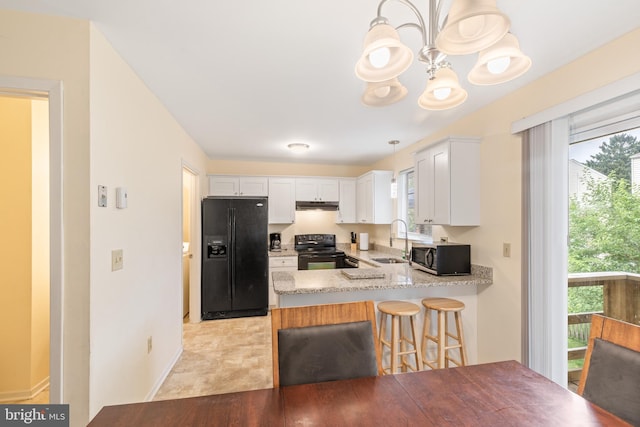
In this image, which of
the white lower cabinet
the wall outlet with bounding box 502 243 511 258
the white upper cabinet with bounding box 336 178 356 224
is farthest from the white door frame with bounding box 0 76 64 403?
the white upper cabinet with bounding box 336 178 356 224

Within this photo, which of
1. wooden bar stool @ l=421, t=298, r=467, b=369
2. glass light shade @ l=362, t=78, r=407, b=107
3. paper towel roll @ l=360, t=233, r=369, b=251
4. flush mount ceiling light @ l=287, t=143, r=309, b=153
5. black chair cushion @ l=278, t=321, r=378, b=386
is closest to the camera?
black chair cushion @ l=278, t=321, r=378, b=386

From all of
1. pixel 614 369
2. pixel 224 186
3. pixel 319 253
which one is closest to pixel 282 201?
pixel 224 186

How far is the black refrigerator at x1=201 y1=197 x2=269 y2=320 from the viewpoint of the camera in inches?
152

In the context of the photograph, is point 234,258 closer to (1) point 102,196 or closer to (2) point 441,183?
(1) point 102,196

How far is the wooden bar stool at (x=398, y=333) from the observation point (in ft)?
6.86

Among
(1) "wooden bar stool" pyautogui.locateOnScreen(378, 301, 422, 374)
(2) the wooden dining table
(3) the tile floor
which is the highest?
(2) the wooden dining table

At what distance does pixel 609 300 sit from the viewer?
179cm

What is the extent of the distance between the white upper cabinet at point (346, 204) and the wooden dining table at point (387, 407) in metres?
3.88

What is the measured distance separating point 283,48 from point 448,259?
211 cm

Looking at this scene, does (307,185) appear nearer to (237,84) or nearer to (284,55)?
(237,84)

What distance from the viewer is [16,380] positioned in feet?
6.94

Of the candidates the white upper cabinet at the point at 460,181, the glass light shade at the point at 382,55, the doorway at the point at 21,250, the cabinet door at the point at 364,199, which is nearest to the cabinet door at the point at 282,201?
the cabinet door at the point at 364,199

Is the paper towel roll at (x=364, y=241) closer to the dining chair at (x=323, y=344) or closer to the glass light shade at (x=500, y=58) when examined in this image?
the dining chair at (x=323, y=344)

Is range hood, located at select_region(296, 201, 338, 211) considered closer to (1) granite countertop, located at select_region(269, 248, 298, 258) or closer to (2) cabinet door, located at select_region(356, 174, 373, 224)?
(2) cabinet door, located at select_region(356, 174, 373, 224)
